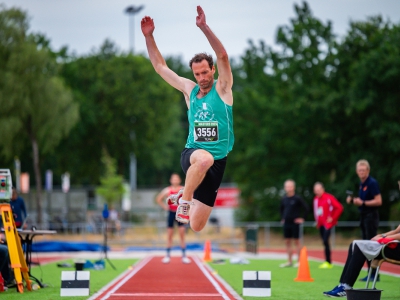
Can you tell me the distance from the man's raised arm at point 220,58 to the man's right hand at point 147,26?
3.16ft

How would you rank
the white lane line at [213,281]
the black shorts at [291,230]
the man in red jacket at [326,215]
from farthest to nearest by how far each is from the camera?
the black shorts at [291,230] < the man in red jacket at [326,215] < the white lane line at [213,281]

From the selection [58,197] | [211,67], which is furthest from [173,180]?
[58,197]

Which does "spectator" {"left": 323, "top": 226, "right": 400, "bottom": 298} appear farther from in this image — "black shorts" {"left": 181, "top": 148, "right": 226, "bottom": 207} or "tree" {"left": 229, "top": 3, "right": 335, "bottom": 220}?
"tree" {"left": 229, "top": 3, "right": 335, "bottom": 220}

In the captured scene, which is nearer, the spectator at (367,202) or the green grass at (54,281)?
the green grass at (54,281)

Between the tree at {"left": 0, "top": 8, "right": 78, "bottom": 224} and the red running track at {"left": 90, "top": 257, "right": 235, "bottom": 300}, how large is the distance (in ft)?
79.7

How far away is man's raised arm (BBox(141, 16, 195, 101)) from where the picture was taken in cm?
862

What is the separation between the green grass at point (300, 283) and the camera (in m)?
11.0

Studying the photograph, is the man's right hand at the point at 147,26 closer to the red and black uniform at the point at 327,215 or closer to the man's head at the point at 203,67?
the man's head at the point at 203,67

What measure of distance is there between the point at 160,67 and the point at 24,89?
32422 millimetres

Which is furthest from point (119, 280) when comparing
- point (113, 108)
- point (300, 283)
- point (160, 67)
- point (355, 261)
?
point (113, 108)

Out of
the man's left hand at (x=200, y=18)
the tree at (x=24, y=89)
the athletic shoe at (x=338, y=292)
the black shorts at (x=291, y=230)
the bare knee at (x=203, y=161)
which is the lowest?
the athletic shoe at (x=338, y=292)

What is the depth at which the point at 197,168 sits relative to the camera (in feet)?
25.8

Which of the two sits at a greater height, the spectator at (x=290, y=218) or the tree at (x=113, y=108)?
the tree at (x=113, y=108)

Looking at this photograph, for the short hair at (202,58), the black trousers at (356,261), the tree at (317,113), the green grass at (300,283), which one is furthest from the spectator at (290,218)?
the tree at (317,113)
